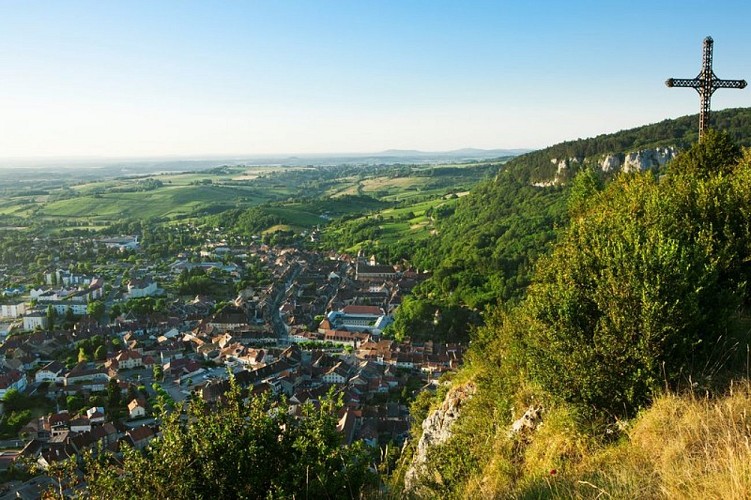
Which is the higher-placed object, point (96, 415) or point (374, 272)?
point (374, 272)

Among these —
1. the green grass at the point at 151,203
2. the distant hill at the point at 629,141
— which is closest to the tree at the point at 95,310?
the distant hill at the point at 629,141

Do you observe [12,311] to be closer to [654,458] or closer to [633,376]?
[633,376]

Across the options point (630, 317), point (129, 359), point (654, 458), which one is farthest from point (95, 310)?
point (654, 458)

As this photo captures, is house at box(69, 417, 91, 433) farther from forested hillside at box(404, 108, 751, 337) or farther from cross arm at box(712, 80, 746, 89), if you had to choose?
cross arm at box(712, 80, 746, 89)

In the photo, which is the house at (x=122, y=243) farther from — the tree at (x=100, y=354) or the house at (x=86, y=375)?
the house at (x=86, y=375)

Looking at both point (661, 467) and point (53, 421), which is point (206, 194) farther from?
point (661, 467)

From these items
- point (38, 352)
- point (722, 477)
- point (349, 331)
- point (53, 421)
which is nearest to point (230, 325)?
point (349, 331)
